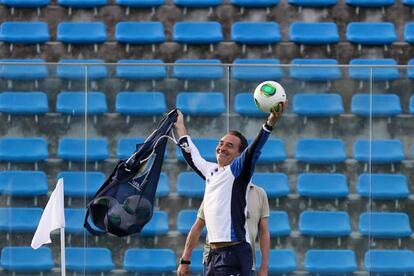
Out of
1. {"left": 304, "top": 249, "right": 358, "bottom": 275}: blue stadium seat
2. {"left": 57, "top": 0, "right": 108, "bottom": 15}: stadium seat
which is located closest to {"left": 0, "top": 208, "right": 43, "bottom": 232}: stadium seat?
{"left": 304, "top": 249, "right": 358, "bottom": 275}: blue stadium seat

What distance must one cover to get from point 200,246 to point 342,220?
1.14 metres

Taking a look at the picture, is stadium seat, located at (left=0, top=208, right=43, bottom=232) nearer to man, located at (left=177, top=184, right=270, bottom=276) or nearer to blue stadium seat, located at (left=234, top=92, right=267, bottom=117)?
man, located at (left=177, top=184, right=270, bottom=276)

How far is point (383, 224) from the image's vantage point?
9.16m

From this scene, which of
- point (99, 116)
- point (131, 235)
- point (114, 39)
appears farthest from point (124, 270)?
point (114, 39)

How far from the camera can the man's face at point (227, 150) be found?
24.7ft

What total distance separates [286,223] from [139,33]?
10.4 ft

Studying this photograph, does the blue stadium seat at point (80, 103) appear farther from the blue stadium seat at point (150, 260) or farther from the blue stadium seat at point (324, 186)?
the blue stadium seat at point (324, 186)

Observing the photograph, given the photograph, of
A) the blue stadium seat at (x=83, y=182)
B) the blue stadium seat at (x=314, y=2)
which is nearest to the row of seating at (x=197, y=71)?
the blue stadium seat at (x=83, y=182)

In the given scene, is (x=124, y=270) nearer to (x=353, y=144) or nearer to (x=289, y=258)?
(x=289, y=258)

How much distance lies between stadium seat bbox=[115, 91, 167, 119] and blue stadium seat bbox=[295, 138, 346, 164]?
1135 mm

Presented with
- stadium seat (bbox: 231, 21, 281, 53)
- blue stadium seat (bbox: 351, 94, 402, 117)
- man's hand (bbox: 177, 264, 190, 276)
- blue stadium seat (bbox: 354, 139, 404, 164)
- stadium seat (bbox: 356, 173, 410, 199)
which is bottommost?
man's hand (bbox: 177, 264, 190, 276)

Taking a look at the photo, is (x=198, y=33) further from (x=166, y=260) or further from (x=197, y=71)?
(x=166, y=260)

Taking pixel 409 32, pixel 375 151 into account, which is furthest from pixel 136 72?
pixel 409 32

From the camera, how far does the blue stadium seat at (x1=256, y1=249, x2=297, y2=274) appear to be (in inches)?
352
